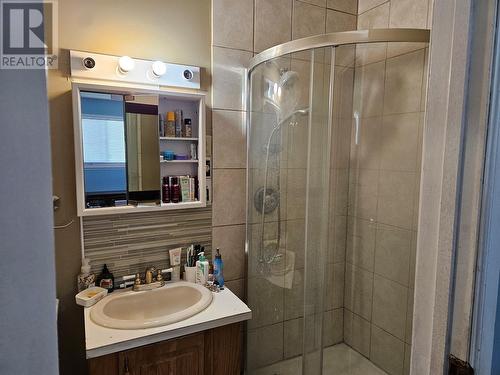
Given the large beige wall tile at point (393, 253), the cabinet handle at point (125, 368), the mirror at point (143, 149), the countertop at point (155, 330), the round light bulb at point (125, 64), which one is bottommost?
the cabinet handle at point (125, 368)

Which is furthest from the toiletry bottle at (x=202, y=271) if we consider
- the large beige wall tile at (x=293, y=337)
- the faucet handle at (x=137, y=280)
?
the large beige wall tile at (x=293, y=337)

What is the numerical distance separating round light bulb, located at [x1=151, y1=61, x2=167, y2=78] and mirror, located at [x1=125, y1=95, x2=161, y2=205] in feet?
0.38

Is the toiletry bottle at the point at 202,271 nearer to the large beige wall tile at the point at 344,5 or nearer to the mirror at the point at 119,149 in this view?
the mirror at the point at 119,149

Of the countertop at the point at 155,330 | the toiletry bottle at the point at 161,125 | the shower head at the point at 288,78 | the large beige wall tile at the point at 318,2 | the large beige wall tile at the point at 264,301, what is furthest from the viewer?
the large beige wall tile at the point at 318,2

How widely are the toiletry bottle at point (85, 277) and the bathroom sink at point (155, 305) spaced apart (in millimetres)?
121

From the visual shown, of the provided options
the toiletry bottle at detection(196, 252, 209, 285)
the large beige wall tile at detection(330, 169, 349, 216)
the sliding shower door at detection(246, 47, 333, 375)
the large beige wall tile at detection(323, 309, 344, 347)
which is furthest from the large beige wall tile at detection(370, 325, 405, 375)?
the toiletry bottle at detection(196, 252, 209, 285)

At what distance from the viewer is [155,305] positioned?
1.63 meters

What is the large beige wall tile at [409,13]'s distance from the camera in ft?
5.83

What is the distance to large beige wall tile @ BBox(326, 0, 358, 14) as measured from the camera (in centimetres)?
209

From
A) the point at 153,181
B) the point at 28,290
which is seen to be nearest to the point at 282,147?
the point at 153,181

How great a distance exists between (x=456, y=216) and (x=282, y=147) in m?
1.11

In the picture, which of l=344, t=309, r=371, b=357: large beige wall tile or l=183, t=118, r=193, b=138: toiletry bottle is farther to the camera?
l=183, t=118, r=193, b=138: toiletry bottle

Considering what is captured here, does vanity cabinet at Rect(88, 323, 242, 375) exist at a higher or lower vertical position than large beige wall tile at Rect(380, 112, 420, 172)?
lower

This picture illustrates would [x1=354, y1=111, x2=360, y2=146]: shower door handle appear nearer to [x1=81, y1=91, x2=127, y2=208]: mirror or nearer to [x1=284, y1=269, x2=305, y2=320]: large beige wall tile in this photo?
[x1=284, y1=269, x2=305, y2=320]: large beige wall tile
